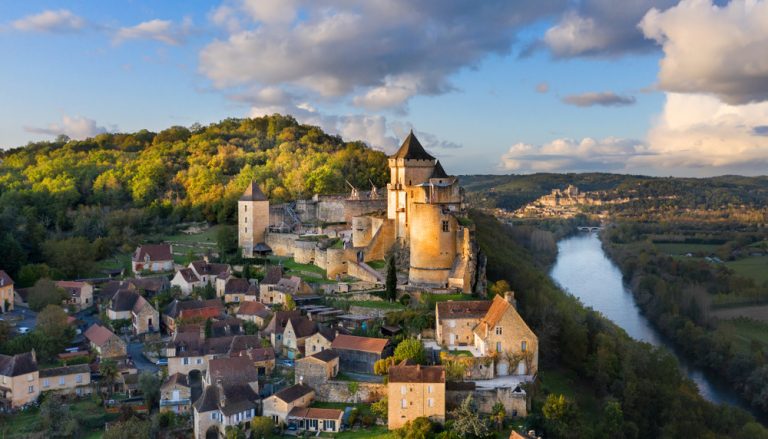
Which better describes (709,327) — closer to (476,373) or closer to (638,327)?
(638,327)

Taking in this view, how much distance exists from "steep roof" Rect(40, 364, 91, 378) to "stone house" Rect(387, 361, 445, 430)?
12699mm

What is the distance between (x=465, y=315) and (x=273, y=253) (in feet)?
57.9

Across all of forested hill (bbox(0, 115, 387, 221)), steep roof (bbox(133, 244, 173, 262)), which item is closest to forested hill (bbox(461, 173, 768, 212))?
forested hill (bbox(0, 115, 387, 221))

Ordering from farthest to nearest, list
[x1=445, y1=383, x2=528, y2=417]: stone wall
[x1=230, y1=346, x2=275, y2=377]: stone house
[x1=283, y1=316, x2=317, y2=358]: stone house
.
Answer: [x1=283, y1=316, x2=317, y2=358]: stone house, [x1=230, y1=346, x2=275, y2=377]: stone house, [x1=445, y1=383, x2=528, y2=417]: stone wall

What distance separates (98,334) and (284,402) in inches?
426

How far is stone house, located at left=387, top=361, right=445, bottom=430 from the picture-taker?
2138cm

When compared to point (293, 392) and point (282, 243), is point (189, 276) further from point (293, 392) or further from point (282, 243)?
point (293, 392)

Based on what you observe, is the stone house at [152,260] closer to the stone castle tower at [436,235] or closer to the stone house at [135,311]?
the stone house at [135,311]

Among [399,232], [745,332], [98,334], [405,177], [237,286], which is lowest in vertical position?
[745,332]

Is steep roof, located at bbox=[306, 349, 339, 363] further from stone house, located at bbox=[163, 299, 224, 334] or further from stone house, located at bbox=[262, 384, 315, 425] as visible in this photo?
stone house, located at bbox=[163, 299, 224, 334]

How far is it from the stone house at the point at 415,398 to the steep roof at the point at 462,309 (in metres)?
4.14

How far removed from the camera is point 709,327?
46.6 m

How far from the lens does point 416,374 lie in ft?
70.8

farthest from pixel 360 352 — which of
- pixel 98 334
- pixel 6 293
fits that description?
pixel 6 293
